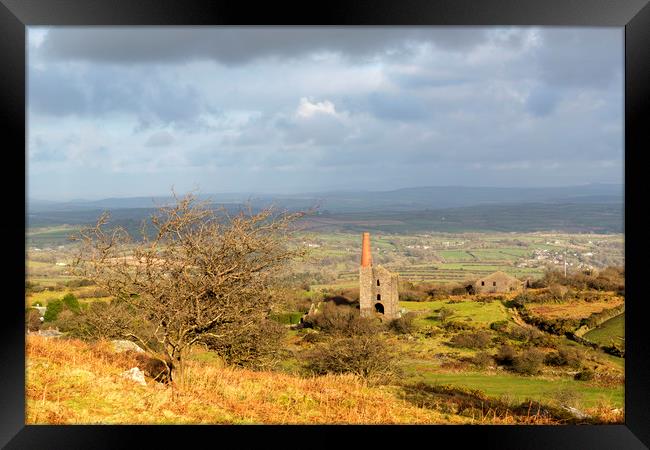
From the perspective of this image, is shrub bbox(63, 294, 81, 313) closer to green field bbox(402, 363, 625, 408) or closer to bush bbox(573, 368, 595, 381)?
green field bbox(402, 363, 625, 408)

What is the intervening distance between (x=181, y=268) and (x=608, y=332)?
22990 mm

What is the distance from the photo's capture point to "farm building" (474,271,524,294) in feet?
97.4

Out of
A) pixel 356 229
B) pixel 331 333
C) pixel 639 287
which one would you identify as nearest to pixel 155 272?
pixel 639 287

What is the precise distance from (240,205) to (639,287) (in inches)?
171

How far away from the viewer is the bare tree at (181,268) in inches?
239

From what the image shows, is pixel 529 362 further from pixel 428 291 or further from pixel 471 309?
pixel 428 291

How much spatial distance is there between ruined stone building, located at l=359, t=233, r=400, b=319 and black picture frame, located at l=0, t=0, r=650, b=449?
2006cm

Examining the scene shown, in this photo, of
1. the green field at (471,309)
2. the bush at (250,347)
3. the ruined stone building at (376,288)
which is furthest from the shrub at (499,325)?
the bush at (250,347)

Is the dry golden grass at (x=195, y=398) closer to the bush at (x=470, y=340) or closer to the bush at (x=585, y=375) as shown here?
the bush at (x=585, y=375)

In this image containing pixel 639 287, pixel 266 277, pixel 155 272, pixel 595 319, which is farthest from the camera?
pixel 595 319

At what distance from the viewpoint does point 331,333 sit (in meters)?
19.3

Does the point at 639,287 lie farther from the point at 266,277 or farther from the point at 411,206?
the point at 411,206

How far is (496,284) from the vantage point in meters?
29.8

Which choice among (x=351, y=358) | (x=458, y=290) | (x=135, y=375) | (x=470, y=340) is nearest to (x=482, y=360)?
(x=470, y=340)
